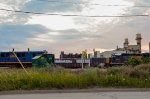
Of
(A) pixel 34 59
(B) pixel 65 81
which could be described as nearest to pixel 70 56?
(A) pixel 34 59

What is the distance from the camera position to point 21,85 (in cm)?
2334

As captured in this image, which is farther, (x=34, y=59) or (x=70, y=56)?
(x=70, y=56)

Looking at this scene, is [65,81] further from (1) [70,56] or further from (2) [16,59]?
(1) [70,56]

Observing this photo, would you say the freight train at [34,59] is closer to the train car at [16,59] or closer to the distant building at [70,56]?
the train car at [16,59]

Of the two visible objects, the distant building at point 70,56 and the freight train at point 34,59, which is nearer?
the freight train at point 34,59

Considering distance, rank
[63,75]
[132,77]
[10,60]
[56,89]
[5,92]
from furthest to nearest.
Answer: [10,60] < [132,77] < [63,75] < [56,89] < [5,92]

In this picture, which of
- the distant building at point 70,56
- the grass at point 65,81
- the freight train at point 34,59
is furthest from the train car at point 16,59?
the grass at point 65,81

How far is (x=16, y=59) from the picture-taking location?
63719 millimetres

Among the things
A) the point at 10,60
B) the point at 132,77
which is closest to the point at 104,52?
the point at 10,60

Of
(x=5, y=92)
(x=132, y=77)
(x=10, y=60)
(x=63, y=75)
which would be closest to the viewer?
(x=5, y=92)

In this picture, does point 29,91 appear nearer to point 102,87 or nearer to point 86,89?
point 86,89

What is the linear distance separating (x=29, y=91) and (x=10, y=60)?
145 feet

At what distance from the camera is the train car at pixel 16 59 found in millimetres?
63562

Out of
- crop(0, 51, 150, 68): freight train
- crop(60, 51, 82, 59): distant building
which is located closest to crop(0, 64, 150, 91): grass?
crop(0, 51, 150, 68): freight train
